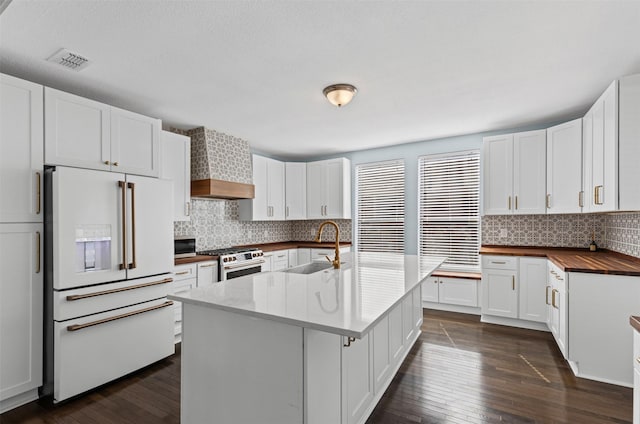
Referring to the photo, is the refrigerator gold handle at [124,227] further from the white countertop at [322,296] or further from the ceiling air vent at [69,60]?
the white countertop at [322,296]

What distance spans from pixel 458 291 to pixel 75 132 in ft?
15.2

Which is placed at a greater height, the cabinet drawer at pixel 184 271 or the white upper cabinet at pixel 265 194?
the white upper cabinet at pixel 265 194

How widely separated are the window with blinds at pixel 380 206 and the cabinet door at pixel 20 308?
4.33m

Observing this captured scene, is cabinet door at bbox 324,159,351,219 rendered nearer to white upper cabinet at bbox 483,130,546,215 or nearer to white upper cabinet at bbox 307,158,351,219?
white upper cabinet at bbox 307,158,351,219

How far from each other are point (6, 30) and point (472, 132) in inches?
187

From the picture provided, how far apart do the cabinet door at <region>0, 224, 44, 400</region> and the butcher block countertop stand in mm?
Answer: 4233

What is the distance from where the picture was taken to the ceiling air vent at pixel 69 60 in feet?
7.26

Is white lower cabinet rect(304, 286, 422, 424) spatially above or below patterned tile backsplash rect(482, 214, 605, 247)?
below

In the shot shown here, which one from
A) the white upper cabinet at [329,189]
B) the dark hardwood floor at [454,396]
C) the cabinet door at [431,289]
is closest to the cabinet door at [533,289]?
the dark hardwood floor at [454,396]

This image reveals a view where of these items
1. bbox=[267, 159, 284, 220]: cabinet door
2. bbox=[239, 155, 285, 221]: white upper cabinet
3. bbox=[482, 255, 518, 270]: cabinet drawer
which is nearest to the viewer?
bbox=[482, 255, 518, 270]: cabinet drawer

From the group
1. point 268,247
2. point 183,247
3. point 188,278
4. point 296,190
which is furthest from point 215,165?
point 296,190

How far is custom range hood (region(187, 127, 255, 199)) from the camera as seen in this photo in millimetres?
4027

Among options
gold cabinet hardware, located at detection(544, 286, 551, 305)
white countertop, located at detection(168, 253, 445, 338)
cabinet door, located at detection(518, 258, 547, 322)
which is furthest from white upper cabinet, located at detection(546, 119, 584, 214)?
white countertop, located at detection(168, 253, 445, 338)

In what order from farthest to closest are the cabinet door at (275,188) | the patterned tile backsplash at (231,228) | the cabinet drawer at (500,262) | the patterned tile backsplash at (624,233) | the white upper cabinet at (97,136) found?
the cabinet door at (275,188) → the patterned tile backsplash at (231,228) → the cabinet drawer at (500,262) → the patterned tile backsplash at (624,233) → the white upper cabinet at (97,136)
